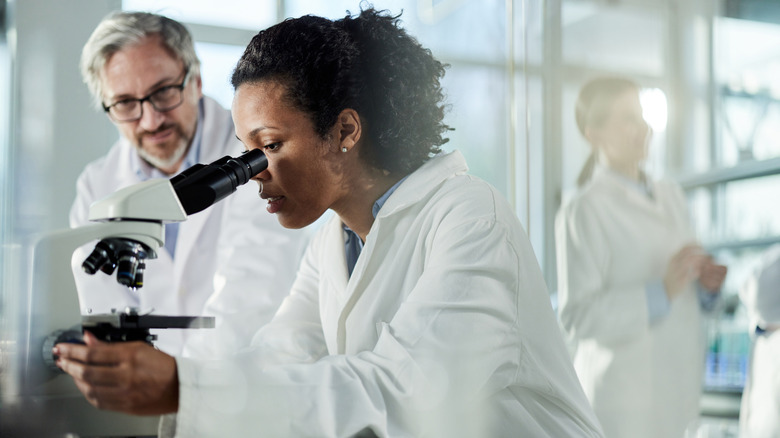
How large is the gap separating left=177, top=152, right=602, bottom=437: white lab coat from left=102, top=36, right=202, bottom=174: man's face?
0.32 m

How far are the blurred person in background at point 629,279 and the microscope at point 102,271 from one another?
977 millimetres

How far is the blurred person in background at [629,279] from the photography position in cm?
176

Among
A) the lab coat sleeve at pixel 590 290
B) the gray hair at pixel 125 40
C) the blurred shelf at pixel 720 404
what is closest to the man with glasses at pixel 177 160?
the gray hair at pixel 125 40

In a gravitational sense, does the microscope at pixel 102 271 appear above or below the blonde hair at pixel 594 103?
below

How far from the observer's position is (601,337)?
1778mm

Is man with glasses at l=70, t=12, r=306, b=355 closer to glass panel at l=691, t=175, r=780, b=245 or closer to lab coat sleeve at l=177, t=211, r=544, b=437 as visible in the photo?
lab coat sleeve at l=177, t=211, r=544, b=437

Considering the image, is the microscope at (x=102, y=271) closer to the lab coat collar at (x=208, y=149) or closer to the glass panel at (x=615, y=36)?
the lab coat collar at (x=208, y=149)

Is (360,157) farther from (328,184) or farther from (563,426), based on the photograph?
(563,426)

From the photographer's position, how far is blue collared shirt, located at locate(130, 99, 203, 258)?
1.26m

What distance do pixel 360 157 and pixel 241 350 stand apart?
409 mm

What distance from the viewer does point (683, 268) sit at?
188 cm

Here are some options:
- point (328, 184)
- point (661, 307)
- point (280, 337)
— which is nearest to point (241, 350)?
point (280, 337)

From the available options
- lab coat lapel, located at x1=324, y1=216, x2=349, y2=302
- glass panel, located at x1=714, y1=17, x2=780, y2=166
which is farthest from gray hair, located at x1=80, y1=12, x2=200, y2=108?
glass panel, located at x1=714, y1=17, x2=780, y2=166

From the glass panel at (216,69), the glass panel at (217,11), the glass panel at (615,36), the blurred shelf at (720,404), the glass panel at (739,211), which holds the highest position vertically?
the glass panel at (615,36)
